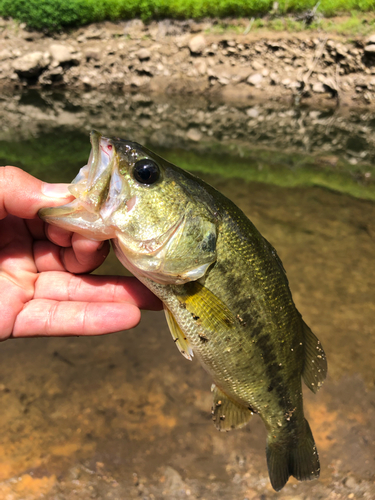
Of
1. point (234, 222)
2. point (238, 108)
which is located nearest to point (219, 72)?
point (238, 108)

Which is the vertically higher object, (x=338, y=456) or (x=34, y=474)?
(x=338, y=456)

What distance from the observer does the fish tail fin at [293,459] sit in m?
2.55

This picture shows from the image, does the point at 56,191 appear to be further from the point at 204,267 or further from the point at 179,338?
the point at 179,338

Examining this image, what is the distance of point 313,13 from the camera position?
1756 centimetres

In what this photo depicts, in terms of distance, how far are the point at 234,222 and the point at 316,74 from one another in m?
17.2

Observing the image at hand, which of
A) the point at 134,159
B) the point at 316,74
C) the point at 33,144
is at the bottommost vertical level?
the point at 33,144

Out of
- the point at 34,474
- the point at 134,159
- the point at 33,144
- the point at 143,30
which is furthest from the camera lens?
the point at 143,30

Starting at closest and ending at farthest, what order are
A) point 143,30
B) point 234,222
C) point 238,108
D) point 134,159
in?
point 134,159 → point 234,222 → point 238,108 → point 143,30

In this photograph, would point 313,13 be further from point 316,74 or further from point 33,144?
point 33,144

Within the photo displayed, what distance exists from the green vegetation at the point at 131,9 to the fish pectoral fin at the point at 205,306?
20.3m

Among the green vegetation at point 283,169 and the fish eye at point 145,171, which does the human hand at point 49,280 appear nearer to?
the fish eye at point 145,171

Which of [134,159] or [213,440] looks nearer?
[134,159]

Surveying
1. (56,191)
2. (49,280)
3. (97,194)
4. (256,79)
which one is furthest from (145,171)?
(256,79)

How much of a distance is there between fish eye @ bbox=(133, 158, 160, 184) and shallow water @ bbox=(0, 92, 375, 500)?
2.57 metres
